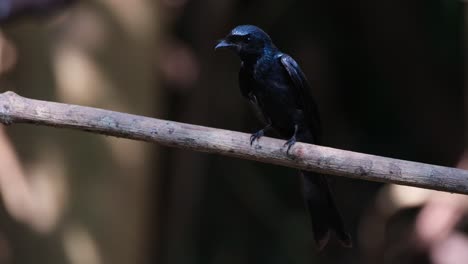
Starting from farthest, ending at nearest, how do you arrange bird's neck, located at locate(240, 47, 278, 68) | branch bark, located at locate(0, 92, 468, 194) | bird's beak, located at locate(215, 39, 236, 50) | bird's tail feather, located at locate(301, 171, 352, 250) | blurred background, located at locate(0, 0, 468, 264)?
blurred background, located at locate(0, 0, 468, 264) → bird's neck, located at locate(240, 47, 278, 68) → bird's beak, located at locate(215, 39, 236, 50) → bird's tail feather, located at locate(301, 171, 352, 250) → branch bark, located at locate(0, 92, 468, 194)

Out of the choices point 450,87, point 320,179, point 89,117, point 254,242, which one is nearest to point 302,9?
point 450,87

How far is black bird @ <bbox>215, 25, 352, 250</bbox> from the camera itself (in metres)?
3.46

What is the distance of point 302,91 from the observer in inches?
137

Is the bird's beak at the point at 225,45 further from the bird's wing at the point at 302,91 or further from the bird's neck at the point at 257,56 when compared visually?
the bird's wing at the point at 302,91

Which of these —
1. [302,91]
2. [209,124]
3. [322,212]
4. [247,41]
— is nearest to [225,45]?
[247,41]

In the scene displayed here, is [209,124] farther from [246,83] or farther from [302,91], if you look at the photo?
[302,91]

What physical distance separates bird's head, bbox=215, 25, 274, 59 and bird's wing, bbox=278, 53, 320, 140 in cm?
10

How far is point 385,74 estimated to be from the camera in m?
5.72

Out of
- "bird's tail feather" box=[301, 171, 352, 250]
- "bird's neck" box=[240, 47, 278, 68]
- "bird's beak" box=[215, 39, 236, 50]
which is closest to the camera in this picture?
"bird's tail feather" box=[301, 171, 352, 250]

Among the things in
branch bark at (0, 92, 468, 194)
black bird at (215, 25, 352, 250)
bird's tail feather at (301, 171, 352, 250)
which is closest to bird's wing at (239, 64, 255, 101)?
black bird at (215, 25, 352, 250)

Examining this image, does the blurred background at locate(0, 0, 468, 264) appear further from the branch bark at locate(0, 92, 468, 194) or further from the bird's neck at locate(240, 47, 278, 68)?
the branch bark at locate(0, 92, 468, 194)

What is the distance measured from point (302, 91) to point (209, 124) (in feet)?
6.44

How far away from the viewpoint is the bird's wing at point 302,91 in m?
3.46

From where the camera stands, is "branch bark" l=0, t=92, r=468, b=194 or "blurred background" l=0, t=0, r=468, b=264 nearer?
"branch bark" l=0, t=92, r=468, b=194
